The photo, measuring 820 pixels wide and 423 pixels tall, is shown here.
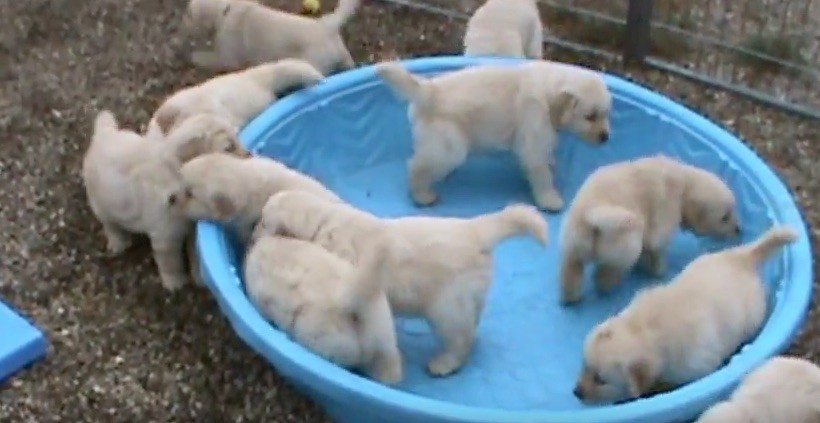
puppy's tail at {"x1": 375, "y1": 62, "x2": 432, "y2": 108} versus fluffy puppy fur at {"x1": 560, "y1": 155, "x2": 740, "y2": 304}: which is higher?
puppy's tail at {"x1": 375, "y1": 62, "x2": 432, "y2": 108}

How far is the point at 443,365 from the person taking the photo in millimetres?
2018

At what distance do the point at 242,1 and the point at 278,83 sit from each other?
39 cm

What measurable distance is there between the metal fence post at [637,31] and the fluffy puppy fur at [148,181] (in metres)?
1.11

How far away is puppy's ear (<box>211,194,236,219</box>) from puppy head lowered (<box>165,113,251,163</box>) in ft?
0.41

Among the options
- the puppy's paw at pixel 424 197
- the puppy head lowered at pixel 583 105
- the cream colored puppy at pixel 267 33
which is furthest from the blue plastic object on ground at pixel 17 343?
the puppy head lowered at pixel 583 105

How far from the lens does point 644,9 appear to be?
2.85 metres

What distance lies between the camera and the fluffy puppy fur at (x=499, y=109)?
2.23 meters

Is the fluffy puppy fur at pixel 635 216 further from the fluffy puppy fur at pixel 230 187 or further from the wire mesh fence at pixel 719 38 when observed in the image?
the wire mesh fence at pixel 719 38

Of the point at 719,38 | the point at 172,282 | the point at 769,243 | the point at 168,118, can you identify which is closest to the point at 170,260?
the point at 172,282

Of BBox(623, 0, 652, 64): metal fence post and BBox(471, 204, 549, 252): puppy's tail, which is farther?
BBox(623, 0, 652, 64): metal fence post

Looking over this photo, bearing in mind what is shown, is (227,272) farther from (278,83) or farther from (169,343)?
(278,83)

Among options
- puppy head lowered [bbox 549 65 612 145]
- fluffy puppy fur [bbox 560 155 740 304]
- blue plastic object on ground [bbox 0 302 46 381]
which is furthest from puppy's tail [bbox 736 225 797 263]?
blue plastic object on ground [bbox 0 302 46 381]

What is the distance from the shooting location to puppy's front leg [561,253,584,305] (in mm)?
2098

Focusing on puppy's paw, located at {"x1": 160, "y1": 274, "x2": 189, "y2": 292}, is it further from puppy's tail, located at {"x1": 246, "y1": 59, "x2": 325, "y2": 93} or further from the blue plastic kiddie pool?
puppy's tail, located at {"x1": 246, "y1": 59, "x2": 325, "y2": 93}
